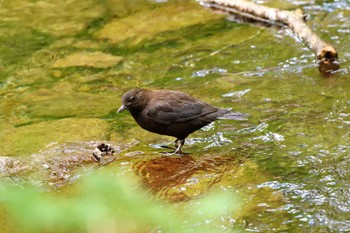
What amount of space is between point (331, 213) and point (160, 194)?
3.90 feet

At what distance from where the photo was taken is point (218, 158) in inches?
214

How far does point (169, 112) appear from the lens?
Result: 5664 mm

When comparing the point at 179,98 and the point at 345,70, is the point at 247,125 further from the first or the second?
the point at 345,70

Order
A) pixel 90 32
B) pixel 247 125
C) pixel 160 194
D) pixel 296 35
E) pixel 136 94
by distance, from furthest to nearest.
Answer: pixel 90 32 → pixel 296 35 → pixel 247 125 → pixel 136 94 → pixel 160 194

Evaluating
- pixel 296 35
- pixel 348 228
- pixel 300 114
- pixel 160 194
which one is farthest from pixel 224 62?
pixel 348 228

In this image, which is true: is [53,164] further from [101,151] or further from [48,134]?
[48,134]

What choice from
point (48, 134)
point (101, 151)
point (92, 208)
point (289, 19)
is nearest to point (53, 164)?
point (101, 151)

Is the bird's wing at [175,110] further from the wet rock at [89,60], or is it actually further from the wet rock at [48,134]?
the wet rock at [89,60]

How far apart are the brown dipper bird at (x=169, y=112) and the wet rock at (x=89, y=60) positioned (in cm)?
324

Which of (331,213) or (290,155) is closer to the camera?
(331,213)

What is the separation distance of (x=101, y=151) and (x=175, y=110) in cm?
75

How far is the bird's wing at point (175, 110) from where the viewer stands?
5.62 meters

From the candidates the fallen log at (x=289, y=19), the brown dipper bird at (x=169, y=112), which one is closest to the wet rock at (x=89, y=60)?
the fallen log at (x=289, y=19)

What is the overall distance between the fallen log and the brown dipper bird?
2.57 metres
